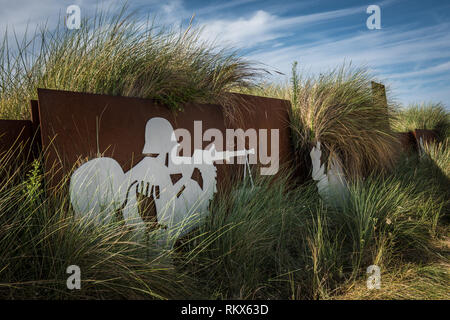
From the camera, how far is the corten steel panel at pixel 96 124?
290 cm

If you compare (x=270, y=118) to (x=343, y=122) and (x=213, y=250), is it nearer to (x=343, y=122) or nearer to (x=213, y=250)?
(x=343, y=122)

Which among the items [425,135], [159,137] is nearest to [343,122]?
[159,137]

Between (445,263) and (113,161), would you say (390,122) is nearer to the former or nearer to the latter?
(445,263)

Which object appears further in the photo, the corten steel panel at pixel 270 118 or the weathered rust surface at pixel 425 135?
the weathered rust surface at pixel 425 135

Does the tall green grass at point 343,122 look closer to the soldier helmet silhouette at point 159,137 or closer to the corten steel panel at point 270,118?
the corten steel panel at point 270,118

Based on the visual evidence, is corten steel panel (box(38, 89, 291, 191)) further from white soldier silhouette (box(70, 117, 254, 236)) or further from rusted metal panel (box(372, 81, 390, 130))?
rusted metal panel (box(372, 81, 390, 130))

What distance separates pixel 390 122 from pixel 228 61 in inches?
136

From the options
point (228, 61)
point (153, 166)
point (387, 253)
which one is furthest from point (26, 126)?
point (387, 253)

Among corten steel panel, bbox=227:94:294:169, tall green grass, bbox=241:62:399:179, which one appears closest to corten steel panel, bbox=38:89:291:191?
corten steel panel, bbox=227:94:294:169

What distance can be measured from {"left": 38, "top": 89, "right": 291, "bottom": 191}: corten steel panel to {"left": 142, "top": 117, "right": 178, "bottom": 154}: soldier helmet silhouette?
5cm

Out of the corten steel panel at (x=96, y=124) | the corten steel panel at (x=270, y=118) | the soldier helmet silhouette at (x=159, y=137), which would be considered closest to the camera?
the corten steel panel at (x=96, y=124)

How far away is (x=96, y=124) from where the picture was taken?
126 inches

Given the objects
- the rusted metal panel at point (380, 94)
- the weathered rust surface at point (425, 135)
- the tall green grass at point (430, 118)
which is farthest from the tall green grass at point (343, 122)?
the tall green grass at point (430, 118)
